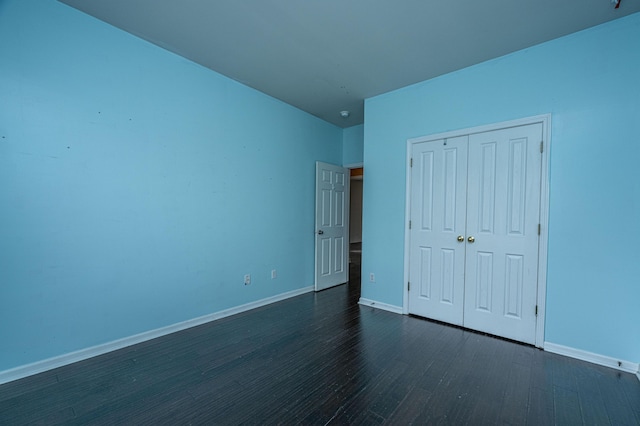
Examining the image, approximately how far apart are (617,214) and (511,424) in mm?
1875

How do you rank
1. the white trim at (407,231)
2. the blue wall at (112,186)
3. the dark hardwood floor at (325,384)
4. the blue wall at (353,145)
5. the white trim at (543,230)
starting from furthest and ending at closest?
1. the blue wall at (353,145)
2. the white trim at (407,231)
3. the white trim at (543,230)
4. the blue wall at (112,186)
5. the dark hardwood floor at (325,384)

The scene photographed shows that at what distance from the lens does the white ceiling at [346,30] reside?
80.7 inches

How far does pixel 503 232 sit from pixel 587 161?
0.88 meters

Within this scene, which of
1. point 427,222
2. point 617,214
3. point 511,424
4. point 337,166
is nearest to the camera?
point 511,424

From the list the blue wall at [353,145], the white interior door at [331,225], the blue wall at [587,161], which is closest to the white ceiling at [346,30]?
the blue wall at [587,161]

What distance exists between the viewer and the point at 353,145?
4773 millimetres

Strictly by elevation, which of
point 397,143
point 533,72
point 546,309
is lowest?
point 546,309

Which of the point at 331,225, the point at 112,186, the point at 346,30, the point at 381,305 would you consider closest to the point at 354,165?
the point at 331,225

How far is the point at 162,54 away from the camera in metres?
2.63

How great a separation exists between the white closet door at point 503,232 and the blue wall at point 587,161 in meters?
0.14

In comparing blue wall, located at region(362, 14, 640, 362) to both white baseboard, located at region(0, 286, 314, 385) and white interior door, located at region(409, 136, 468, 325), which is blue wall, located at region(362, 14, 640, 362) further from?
white baseboard, located at region(0, 286, 314, 385)

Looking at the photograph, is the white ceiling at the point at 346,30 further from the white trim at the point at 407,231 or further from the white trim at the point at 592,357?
the white trim at the point at 592,357

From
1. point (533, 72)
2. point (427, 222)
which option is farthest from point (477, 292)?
point (533, 72)

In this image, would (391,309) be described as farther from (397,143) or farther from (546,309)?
(397,143)
